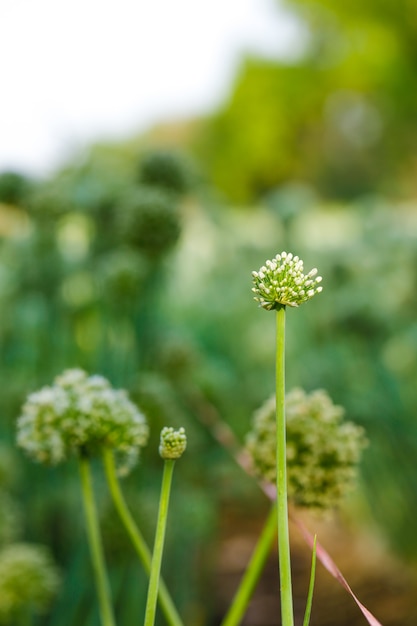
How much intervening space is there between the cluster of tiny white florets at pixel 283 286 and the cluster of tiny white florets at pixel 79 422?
154mm

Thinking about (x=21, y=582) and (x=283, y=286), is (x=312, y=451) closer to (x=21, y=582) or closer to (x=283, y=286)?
(x=283, y=286)

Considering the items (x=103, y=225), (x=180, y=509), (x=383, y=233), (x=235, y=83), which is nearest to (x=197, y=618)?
(x=180, y=509)

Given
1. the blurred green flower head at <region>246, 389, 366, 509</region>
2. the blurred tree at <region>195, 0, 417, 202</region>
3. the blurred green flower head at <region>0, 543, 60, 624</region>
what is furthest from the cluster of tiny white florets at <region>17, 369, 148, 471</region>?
the blurred tree at <region>195, 0, 417, 202</region>

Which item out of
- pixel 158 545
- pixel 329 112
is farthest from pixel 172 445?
pixel 329 112

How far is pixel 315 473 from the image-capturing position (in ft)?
1.38

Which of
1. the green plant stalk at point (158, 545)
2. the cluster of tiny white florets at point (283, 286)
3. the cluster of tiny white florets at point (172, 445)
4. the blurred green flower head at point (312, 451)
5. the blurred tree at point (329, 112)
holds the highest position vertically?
the blurred tree at point (329, 112)

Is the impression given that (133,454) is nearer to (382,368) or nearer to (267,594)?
(382,368)

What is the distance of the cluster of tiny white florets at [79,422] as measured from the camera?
0.40 metres

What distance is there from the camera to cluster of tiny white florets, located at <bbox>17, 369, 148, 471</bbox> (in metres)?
0.40

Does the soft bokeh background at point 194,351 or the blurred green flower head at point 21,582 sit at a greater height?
the soft bokeh background at point 194,351

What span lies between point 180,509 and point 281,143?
5.96 m

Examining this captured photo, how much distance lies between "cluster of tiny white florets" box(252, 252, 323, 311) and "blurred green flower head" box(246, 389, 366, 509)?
15cm

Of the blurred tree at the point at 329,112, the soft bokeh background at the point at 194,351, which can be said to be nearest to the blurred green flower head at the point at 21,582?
the soft bokeh background at the point at 194,351

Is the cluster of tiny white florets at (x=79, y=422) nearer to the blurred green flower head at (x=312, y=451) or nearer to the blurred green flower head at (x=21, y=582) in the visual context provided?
the blurred green flower head at (x=312, y=451)
